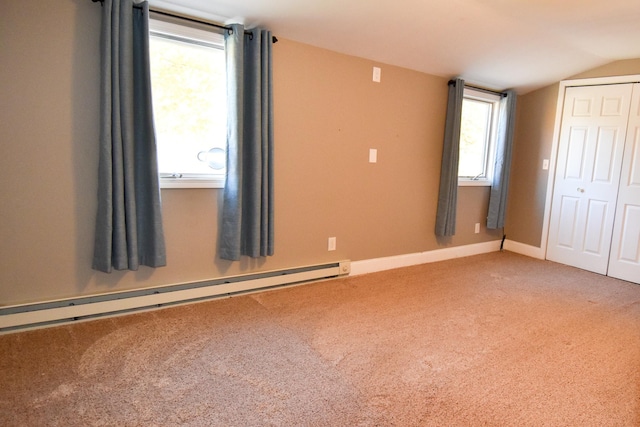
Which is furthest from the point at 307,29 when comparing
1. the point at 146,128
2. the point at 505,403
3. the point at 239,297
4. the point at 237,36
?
the point at 505,403

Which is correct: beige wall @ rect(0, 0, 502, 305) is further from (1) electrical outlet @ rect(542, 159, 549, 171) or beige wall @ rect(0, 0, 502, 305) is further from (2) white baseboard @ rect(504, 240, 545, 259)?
(1) electrical outlet @ rect(542, 159, 549, 171)

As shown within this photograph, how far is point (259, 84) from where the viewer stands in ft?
8.91

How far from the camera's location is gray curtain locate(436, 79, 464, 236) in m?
3.94

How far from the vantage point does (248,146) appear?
2.79m

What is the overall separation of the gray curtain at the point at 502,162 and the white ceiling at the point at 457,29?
0.56m

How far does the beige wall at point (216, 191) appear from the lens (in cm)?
218

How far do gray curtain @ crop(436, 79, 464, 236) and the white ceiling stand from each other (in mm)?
255

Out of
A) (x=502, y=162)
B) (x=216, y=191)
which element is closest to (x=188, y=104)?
(x=216, y=191)

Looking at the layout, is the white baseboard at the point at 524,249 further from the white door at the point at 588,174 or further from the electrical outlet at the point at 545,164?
the electrical outlet at the point at 545,164

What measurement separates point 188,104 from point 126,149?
0.61 meters

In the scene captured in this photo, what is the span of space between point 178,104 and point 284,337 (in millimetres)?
1758

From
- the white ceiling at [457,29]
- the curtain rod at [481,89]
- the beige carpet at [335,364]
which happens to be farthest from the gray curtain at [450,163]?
the beige carpet at [335,364]

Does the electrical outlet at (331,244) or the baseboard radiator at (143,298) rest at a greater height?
the electrical outlet at (331,244)

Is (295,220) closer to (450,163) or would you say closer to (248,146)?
(248,146)
